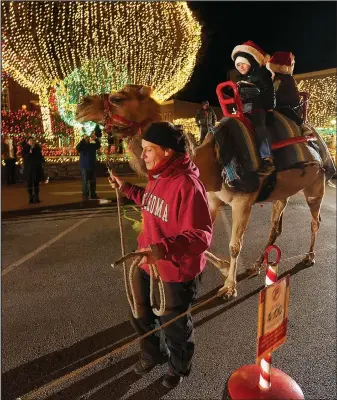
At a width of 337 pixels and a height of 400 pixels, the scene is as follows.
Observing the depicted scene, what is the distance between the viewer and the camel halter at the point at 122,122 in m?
2.06

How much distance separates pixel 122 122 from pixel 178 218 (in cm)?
68

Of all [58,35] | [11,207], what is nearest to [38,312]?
[11,207]

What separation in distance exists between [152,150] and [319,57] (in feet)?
4.71

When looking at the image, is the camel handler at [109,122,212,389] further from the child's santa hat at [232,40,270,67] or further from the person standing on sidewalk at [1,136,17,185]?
the person standing on sidewalk at [1,136,17,185]

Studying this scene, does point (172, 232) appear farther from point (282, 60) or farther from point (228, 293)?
point (228, 293)

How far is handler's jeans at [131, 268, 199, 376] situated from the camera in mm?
2088

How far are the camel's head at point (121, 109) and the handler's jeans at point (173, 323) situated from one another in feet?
3.02

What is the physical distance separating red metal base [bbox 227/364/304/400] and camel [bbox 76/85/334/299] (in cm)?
104

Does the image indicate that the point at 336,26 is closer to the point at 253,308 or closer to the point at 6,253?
the point at 253,308

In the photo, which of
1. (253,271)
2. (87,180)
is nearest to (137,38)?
(253,271)

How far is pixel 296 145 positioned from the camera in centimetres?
312

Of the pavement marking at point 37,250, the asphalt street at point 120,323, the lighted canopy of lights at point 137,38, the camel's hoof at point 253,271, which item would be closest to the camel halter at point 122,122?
the lighted canopy of lights at point 137,38

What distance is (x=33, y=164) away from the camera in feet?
27.8

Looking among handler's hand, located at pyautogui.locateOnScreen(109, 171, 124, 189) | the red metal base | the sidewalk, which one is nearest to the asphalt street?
the red metal base
